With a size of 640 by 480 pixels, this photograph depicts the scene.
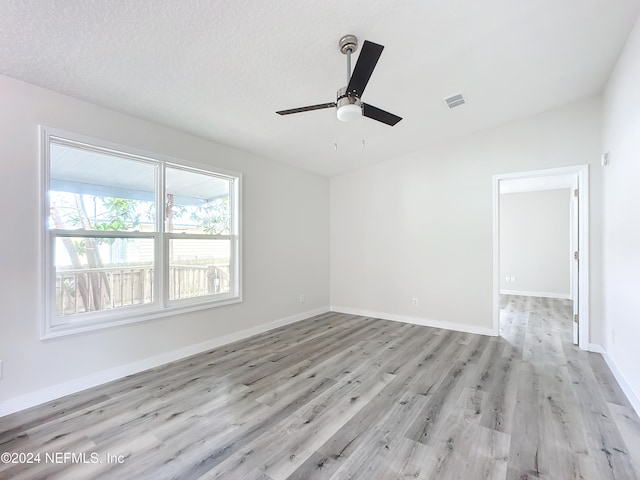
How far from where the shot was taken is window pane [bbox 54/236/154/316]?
2658 mm

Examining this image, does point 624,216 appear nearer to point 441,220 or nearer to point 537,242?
point 441,220

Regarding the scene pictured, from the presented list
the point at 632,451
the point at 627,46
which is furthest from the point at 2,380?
the point at 627,46

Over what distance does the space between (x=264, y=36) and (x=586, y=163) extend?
4.01 metres

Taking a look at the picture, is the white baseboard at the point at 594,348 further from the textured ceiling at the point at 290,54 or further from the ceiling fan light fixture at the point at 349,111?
the ceiling fan light fixture at the point at 349,111

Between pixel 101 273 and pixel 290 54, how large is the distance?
2.64m

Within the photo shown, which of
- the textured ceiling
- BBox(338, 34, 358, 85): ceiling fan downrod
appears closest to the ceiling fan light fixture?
BBox(338, 34, 358, 85): ceiling fan downrod

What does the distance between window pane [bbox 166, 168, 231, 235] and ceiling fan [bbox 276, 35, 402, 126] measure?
6.11 ft

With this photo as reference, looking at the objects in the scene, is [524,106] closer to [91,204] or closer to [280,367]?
[280,367]

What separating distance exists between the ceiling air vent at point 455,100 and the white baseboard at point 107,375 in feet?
12.4

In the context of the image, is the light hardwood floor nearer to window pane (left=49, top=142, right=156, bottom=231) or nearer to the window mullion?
the window mullion

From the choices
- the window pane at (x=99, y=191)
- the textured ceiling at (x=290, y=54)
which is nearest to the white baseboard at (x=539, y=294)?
the textured ceiling at (x=290, y=54)

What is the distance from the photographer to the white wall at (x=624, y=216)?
236cm

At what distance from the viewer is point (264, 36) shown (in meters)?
2.20

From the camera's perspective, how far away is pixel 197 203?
371 cm
